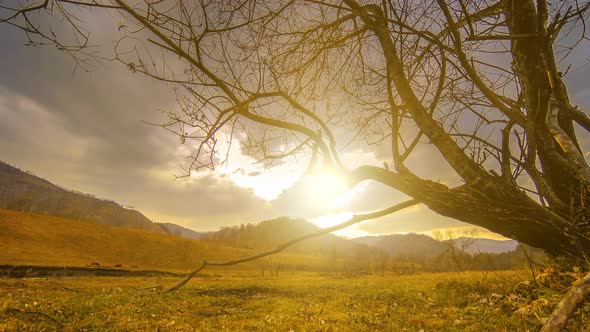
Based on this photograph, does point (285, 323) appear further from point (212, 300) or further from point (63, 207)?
point (63, 207)

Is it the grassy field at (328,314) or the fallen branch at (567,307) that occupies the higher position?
the fallen branch at (567,307)

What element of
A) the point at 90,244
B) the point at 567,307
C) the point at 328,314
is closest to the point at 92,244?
the point at 90,244

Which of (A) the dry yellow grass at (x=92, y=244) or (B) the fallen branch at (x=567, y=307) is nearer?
(B) the fallen branch at (x=567, y=307)

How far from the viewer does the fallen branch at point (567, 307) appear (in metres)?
1.53

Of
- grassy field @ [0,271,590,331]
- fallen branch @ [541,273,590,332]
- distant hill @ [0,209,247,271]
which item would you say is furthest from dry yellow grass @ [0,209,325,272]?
fallen branch @ [541,273,590,332]

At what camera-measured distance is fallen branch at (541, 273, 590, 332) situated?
1.53 metres

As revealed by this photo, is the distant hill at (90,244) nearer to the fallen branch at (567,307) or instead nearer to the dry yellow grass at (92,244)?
the dry yellow grass at (92,244)

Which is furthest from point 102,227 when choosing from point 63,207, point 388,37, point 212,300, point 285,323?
point 63,207

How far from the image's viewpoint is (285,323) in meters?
7.48

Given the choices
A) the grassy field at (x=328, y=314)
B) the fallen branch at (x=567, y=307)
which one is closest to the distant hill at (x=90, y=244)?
the grassy field at (x=328, y=314)

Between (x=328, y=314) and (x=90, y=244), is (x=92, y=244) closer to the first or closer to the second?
(x=90, y=244)

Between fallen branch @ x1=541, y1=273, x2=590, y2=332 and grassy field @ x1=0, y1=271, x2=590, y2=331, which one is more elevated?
fallen branch @ x1=541, y1=273, x2=590, y2=332

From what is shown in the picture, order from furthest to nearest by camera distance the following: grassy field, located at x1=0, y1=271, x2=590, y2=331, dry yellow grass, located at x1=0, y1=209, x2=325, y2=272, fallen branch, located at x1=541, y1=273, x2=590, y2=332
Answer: dry yellow grass, located at x1=0, y1=209, x2=325, y2=272 < grassy field, located at x1=0, y1=271, x2=590, y2=331 < fallen branch, located at x1=541, y1=273, x2=590, y2=332

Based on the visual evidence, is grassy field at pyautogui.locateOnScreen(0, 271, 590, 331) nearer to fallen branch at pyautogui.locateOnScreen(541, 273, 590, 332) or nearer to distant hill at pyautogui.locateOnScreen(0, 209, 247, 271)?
fallen branch at pyautogui.locateOnScreen(541, 273, 590, 332)
